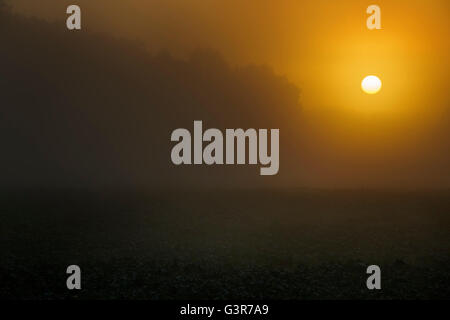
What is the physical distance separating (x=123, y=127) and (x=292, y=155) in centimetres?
1324

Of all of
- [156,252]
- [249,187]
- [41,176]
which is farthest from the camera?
[41,176]

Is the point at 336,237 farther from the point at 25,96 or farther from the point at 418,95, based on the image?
the point at 25,96

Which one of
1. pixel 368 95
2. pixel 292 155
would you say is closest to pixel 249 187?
pixel 292 155

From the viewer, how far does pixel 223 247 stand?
47.6ft

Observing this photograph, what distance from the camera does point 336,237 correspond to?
15938mm

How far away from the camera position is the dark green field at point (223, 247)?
35.0ft

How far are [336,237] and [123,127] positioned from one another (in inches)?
870

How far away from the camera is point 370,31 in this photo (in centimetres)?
2792

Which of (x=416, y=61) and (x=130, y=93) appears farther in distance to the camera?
(x=130, y=93)

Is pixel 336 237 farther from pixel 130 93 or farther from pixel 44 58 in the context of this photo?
pixel 44 58

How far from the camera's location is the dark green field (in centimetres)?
1066

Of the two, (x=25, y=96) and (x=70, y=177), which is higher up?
(x=25, y=96)
